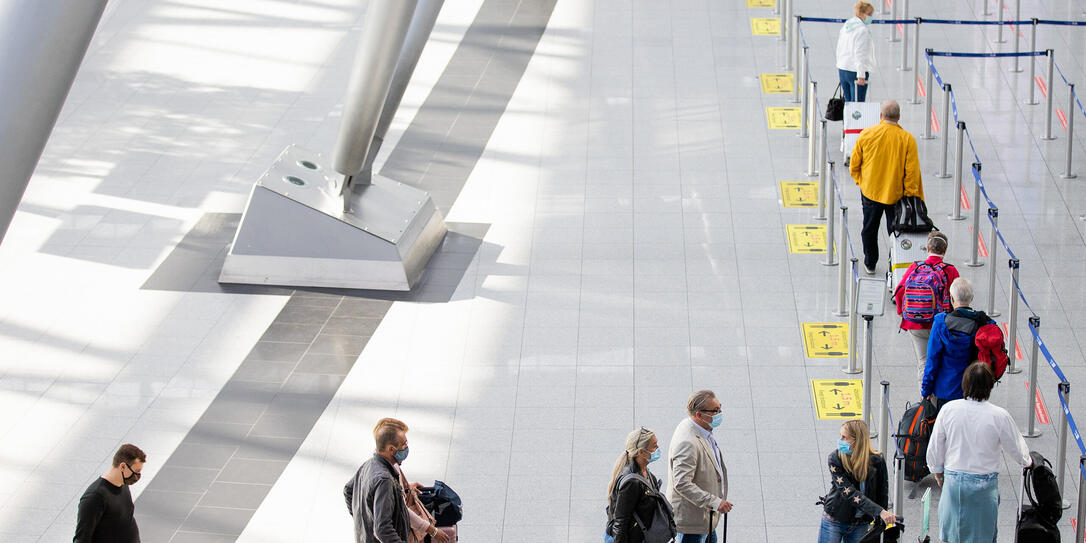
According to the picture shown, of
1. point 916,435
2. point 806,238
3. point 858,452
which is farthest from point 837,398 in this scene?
point 806,238

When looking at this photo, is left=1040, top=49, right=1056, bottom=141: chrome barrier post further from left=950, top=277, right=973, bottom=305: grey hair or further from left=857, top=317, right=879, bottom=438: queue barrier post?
left=950, top=277, right=973, bottom=305: grey hair

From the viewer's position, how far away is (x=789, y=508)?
769 centimetres

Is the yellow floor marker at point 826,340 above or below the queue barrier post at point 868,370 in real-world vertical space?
below

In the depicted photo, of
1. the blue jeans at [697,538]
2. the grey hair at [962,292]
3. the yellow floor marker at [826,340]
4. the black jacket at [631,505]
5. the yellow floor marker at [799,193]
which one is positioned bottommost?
the yellow floor marker at [826,340]

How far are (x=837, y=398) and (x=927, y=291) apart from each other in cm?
105

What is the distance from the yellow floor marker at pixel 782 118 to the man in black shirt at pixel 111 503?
9.47 m

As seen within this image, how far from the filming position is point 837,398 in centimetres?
888

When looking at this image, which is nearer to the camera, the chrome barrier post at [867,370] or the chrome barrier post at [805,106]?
the chrome barrier post at [867,370]

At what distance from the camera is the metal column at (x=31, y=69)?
258 centimetres

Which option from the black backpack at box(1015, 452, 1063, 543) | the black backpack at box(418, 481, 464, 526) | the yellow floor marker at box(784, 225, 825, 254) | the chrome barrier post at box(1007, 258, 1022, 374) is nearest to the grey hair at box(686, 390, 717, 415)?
the black backpack at box(418, 481, 464, 526)

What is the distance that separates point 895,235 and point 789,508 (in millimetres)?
3324

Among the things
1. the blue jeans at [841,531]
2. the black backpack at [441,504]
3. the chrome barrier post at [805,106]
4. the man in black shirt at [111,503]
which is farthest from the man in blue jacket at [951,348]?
the chrome barrier post at [805,106]

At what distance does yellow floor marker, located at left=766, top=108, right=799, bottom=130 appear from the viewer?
45.6ft

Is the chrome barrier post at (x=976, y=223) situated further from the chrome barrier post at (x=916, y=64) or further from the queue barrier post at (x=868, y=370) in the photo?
the chrome barrier post at (x=916, y=64)
